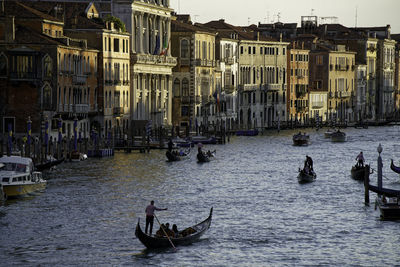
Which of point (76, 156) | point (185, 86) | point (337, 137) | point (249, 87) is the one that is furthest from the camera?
point (249, 87)

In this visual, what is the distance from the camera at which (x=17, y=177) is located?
1693 inches

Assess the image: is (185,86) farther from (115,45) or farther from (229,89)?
(115,45)

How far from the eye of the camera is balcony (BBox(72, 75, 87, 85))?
68.0 meters

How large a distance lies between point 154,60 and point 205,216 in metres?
44.2

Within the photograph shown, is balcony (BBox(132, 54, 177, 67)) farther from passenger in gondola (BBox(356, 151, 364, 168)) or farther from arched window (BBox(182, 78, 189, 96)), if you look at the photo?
passenger in gondola (BBox(356, 151, 364, 168))

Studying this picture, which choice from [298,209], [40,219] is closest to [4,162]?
[40,219]

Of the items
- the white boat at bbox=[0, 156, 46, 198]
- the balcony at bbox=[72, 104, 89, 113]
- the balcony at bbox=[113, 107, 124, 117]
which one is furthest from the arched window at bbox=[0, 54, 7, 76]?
the white boat at bbox=[0, 156, 46, 198]

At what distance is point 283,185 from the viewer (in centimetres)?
5062

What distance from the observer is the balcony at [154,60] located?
7988 centimetres

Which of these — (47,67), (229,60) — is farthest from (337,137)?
(47,67)

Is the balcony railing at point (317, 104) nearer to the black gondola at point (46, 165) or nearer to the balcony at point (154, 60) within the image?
the balcony at point (154, 60)

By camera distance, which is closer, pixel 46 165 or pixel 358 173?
pixel 46 165

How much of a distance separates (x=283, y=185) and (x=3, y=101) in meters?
19.1

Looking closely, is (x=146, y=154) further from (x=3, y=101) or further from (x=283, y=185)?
(x=283, y=185)
